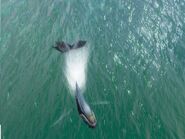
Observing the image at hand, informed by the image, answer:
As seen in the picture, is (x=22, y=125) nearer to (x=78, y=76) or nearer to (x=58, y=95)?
(x=58, y=95)

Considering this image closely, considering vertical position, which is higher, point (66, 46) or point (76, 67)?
point (66, 46)

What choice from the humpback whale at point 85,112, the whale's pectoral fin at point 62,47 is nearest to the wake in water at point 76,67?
the whale's pectoral fin at point 62,47

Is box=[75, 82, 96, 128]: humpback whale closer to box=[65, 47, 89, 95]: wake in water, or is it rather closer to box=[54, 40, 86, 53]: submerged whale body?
box=[65, 47, 89, 95]: wake in water

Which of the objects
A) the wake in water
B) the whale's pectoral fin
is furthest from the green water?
the wake in water

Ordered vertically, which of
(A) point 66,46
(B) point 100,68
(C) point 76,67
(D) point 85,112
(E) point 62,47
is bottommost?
(C) point 76,67

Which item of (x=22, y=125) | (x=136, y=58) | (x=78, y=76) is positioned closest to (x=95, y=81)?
(x=78, y=76)

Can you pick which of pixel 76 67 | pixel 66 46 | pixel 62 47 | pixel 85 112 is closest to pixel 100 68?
pixel 76 67

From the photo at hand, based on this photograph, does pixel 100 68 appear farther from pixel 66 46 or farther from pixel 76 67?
pixel 66 46
